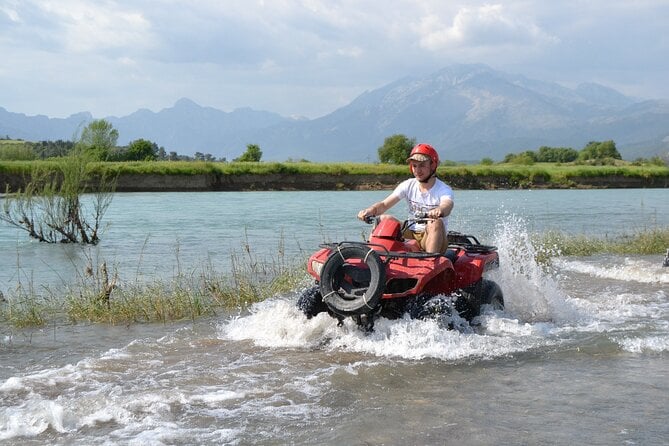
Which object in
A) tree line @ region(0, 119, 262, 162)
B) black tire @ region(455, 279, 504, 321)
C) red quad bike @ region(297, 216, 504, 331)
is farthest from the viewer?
tree line @ region(0, 119, 262, 162)

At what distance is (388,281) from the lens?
7.44m

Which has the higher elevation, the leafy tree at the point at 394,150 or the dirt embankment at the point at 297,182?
the leafy tree at the point at 394,150

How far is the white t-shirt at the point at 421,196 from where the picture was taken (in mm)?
8430

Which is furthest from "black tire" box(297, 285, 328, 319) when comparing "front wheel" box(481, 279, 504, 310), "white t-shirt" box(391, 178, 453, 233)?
→ "front wheel" box(481, 279, 504, 310)

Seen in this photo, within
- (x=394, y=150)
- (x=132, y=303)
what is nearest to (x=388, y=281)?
(x=132, y=303)

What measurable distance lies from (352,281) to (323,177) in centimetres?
5281

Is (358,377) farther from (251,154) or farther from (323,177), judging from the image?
(251,154)

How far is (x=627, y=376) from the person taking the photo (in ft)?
21.6

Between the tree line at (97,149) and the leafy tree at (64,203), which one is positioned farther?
the tree line at (97,149)

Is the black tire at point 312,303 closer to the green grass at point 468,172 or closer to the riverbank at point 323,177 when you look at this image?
the riverbank at point 323,177

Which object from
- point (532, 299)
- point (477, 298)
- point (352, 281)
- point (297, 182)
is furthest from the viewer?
→ point (297, 182)

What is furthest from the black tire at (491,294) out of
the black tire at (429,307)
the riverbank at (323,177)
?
the riverbank at (323,177)

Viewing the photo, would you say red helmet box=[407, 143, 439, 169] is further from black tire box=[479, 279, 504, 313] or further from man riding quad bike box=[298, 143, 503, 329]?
black tire box=[479, 279, 504, 313]

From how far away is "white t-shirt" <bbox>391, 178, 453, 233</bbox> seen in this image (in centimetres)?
843
